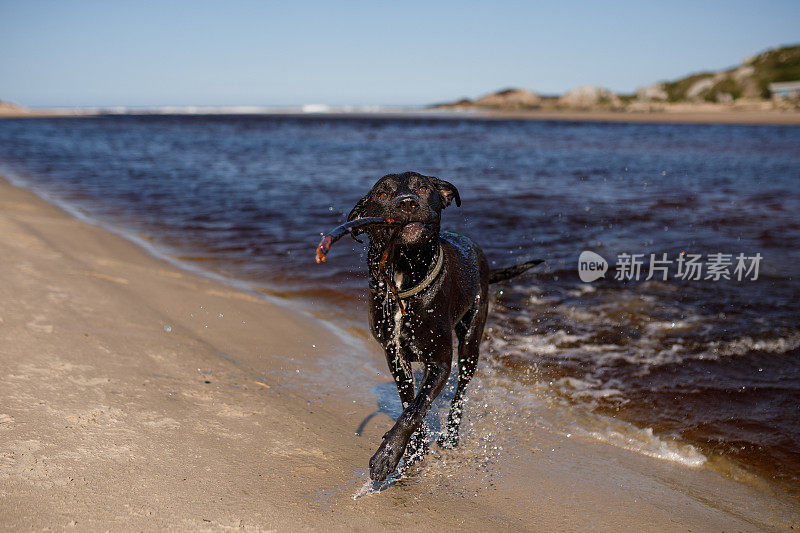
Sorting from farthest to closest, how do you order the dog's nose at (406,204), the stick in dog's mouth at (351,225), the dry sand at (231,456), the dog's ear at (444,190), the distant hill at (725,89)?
the distant hill at (725,89) → the dog's ear at (444,190) → the dog's nose at (406,204) → the dry sand at (231,456) → the stick in dog's mouth at (351,225)

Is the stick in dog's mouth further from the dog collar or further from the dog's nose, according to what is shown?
the dog collar

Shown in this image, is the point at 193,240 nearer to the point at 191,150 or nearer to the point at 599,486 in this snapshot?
the point at 599,486

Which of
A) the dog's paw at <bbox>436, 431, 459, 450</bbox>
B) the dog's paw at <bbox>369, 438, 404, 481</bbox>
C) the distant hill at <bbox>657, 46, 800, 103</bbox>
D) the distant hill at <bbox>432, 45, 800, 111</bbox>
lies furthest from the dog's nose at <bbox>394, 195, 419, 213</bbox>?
the distant hill at <bbox>657, 46, 800, 103</bbox>

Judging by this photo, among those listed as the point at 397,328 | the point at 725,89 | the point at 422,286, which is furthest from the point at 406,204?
the point at 725,89

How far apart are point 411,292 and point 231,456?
1.36 metres

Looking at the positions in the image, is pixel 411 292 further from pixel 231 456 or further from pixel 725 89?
pixel 725 89

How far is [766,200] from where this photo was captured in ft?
49.5

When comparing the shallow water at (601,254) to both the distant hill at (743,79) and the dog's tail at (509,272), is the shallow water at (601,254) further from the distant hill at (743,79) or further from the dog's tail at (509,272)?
the distant hill at (743,79)

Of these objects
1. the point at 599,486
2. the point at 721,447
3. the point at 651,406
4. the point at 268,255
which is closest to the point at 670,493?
the point at 599,486

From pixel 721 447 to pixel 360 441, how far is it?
270cm

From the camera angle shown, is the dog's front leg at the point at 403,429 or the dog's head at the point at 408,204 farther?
the dog's head at the point at 408,204

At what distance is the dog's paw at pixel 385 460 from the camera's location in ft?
9.74

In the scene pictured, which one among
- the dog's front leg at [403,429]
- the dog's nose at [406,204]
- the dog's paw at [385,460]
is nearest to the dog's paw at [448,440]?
the dog's front leg at [403,429]

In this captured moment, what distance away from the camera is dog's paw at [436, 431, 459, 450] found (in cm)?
397
